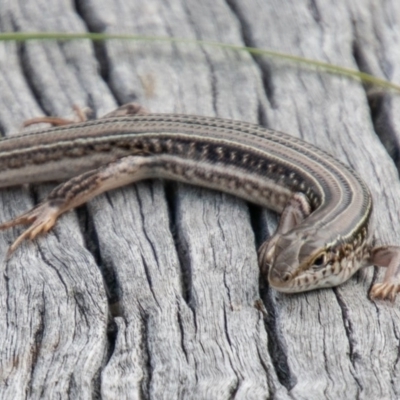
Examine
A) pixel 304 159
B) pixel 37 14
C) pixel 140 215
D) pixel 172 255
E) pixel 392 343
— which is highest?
Result: pixel 37 14

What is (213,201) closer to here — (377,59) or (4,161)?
(4,161)

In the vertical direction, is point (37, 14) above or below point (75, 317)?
above

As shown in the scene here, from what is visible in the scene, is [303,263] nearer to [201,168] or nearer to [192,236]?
[192,236]

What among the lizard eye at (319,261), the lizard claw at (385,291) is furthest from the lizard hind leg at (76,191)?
the lizard claw at (385,291)

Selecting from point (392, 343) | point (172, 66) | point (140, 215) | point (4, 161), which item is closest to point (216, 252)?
point (140, 215)

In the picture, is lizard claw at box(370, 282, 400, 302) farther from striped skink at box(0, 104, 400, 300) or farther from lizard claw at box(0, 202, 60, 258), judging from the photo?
lizard claw at box(0, 202, 60, 258)

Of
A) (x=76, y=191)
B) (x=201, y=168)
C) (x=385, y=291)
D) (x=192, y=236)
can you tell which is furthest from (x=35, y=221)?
(x=385, y=291)
